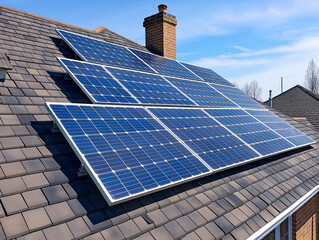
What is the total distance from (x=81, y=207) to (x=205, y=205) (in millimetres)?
2306

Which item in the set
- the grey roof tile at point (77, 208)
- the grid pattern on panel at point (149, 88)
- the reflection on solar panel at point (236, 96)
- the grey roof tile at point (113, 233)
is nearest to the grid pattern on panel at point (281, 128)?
the reflection on solar panel at point (236, 96)

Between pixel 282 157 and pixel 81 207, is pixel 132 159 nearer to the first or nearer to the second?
pixel 81 207

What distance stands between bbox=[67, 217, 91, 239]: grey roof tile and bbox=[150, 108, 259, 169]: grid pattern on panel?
2.87 metres

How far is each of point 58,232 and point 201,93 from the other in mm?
6933

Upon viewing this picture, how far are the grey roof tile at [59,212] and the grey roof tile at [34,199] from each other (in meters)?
0.11

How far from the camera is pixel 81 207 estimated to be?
396 centimetres

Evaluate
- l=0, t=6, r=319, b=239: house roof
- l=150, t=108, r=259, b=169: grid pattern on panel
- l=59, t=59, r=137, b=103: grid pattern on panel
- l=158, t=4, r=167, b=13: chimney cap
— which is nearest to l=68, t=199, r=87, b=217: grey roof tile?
l=0, t=6, r=319, b=239: house roof

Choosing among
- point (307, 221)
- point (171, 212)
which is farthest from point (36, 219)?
point (307, 221)

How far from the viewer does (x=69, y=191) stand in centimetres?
414

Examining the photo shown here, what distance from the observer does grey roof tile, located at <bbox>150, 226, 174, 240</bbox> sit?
13.2 feet

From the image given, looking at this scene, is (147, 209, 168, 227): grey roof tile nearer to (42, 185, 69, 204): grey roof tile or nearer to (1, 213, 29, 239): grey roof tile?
(42, 185, 69, 204): grey roof tile

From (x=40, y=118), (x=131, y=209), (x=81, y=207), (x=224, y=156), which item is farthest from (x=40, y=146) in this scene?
(x=224, y=156)

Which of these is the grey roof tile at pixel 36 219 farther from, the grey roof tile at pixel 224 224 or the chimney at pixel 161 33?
the chimney at pixel 161 33

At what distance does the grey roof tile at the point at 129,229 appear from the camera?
3.85 m
